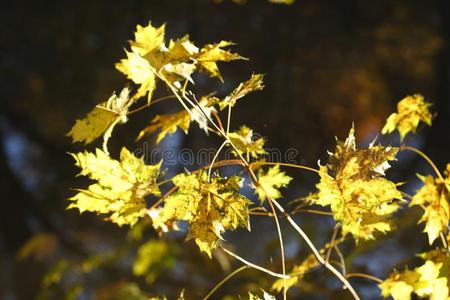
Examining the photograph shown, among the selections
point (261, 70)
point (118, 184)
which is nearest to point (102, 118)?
point (118, 184)

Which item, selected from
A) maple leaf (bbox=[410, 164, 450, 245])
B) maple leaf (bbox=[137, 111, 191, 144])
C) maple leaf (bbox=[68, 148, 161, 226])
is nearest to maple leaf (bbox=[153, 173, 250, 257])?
maple leaf (bbox=[68, 148, 161, 226])

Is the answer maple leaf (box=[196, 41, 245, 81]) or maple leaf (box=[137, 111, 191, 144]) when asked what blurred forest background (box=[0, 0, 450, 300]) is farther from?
maple leaf (box=[196, 41, 245, 81])

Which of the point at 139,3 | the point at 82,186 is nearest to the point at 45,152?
the point at 82,186

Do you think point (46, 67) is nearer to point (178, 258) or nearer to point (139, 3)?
point (139, 3)

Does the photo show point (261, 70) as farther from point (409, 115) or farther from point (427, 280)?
point (427, 280)

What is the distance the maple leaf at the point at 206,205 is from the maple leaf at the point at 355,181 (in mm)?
113

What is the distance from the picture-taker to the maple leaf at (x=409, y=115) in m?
0.98

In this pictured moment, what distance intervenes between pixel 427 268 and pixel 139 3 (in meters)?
1.97

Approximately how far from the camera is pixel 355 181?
29.3 inches

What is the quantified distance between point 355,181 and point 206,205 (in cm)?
19

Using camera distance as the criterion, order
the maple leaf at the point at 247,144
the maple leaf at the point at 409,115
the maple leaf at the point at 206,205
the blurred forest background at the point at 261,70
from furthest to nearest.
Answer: the blurred forest background at the point at 261,70 < the maple leaf at the point at 409,115 < the maple leaf at the point at 247,144 < the maple leaf at the point at 206,205

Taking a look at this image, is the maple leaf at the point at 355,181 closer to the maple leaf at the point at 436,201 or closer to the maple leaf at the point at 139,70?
the maple leaf at the point at 436,201

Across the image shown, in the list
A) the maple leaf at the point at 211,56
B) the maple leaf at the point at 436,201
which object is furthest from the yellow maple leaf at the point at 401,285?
the maple leaf at the point at 211,56

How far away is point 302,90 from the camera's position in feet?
8.93
